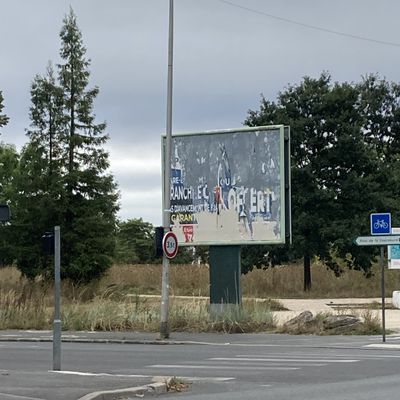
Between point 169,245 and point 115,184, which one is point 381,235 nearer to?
point 169,245

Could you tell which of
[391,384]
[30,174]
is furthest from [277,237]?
[30,174]

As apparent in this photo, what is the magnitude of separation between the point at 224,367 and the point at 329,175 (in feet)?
123

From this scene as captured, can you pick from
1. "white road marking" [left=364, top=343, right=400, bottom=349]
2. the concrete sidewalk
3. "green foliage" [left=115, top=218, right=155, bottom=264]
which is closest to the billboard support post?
the concrete sidewalk

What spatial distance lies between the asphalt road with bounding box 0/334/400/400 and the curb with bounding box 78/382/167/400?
259 mm

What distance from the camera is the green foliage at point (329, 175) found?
167ft

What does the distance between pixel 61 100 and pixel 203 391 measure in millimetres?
37437

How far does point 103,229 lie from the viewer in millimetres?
47656

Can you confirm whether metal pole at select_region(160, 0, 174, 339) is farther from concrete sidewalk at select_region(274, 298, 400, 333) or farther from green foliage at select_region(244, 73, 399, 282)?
green foliage at select_region(244, 73, 399, 282)

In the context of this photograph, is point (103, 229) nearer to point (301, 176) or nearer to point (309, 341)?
point (301, 176)

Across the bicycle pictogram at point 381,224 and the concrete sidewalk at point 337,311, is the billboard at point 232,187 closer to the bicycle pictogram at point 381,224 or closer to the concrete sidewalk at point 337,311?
the concrete sidewalk at point 337,311

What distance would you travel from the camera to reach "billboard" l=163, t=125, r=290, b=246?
90.5 ft

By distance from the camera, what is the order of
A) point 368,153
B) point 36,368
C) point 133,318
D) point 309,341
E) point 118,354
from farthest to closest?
point 368,153
point 133,318
point 309,341
point 118,354
point 36,368

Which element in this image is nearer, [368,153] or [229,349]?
[229,349]

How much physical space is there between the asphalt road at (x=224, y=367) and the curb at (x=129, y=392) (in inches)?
10.2
